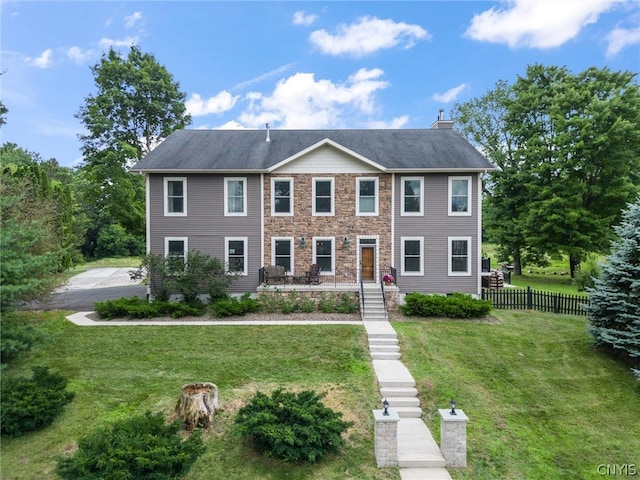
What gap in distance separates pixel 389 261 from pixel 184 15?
13.3 m

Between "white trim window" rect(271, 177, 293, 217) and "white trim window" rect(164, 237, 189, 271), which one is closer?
"white trim window" rect(164, 237, 189, 271)

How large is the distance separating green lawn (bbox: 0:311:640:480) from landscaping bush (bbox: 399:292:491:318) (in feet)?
1.91

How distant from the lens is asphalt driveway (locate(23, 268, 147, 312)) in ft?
48.7

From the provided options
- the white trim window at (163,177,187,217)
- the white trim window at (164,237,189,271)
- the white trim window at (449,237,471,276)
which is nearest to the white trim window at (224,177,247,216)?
the white trim window at (163,177,187,217)

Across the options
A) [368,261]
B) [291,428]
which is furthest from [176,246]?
[291,428]

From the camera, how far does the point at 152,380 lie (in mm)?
8344

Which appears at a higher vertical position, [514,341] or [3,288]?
[3,288]

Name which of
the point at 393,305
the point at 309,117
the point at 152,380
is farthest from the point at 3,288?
the point at 309,117

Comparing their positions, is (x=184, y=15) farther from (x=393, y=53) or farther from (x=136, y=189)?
(x=136, y=189)

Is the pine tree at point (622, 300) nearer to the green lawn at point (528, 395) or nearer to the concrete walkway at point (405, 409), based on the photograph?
the green lawn at point (528, 395)

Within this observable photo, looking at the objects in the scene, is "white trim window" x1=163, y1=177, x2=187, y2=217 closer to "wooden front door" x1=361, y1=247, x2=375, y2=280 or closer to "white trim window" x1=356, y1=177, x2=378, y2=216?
"white trim window" x1=356, y1=177, x2=378, y2=216

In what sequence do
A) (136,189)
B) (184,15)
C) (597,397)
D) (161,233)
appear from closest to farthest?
(597,397), (184,15), (161,233), (136,189)

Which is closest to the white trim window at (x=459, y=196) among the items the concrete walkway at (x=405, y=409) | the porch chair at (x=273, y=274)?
the concrete walkway at (x=405, y=409)

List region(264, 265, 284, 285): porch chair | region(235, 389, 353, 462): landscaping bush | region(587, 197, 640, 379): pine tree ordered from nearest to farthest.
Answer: region(235, 389, 353, 462): landscaping bush
region(587, 197, 640, 379): pine tree
region(264, 265, 284, 285): porch chair
